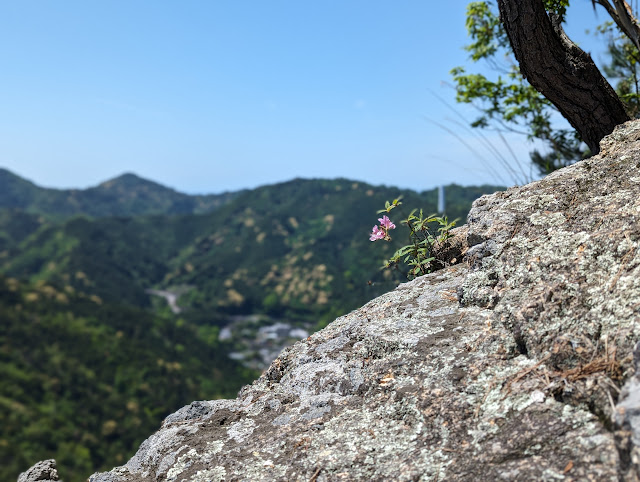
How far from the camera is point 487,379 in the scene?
3172 mm

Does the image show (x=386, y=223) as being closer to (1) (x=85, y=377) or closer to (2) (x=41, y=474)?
(2) (x=41, y=474)

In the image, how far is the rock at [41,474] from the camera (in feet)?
12.5

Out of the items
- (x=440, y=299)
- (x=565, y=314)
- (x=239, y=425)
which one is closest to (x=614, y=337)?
(x=565, y=314)

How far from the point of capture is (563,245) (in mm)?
3652

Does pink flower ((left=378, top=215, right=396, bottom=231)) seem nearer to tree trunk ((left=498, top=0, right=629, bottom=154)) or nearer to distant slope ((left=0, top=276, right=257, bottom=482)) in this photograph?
tree trunk ((left=498, top=0, right=629, bottom=154))

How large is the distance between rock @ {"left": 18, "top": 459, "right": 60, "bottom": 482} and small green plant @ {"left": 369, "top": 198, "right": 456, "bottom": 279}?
3.98 m

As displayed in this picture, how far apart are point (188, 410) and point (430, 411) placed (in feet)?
7.71

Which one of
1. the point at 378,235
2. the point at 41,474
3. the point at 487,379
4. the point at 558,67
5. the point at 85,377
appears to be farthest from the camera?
the point at 85,377

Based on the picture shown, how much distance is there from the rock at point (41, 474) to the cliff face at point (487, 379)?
26.5 inches

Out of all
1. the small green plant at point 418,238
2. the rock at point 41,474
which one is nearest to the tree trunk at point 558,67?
the small green plant at point 418,238

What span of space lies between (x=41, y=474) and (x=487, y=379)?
366cm

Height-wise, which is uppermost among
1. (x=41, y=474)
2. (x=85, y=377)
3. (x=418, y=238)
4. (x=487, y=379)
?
(x=85, y=377)

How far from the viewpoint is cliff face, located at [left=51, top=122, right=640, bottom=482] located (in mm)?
2635

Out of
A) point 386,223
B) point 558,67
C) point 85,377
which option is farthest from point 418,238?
point 85,377
